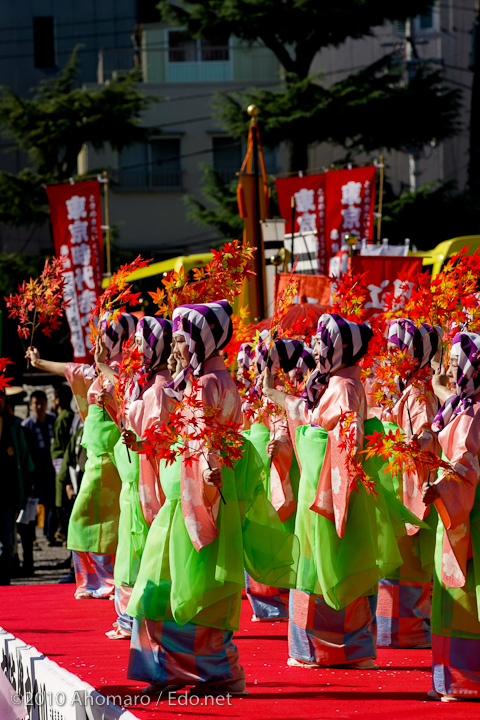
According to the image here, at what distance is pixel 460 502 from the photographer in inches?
186

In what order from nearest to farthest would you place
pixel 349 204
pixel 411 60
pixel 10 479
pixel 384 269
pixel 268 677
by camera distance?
pixel 268 677
pixel 10 479
pixel 384 269
pixel 349 204
pixel 411 60

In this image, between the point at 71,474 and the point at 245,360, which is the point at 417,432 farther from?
the point at 71,474

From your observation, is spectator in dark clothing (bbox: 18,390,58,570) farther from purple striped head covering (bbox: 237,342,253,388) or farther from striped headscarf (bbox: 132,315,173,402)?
striped headscarf (bbox: 132,315,173,402)

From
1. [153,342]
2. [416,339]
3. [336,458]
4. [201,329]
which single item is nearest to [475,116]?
[416,339]

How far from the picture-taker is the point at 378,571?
536 centimetres

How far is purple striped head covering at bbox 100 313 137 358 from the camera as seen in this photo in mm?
7062

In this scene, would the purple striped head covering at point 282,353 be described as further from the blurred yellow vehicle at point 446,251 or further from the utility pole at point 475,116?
the utility pole at point 475,116

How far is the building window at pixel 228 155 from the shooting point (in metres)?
23.8

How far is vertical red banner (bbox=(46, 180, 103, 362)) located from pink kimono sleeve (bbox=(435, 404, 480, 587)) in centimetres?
979

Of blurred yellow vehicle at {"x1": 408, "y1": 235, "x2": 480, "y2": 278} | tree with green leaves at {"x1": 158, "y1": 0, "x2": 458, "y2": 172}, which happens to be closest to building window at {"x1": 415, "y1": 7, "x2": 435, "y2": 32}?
tree with green leaves at {"x1": 158, "y1": 0, "x2": 458, "y2": 172}

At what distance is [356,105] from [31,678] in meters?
14.4

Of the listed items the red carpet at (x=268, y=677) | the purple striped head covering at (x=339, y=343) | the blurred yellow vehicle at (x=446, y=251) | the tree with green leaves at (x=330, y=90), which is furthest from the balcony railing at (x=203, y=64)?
the purple striped head covering at (x=339, y=343)

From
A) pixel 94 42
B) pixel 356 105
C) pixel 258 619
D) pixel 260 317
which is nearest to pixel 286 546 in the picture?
pixel 258 619

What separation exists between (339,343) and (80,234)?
9181 mm
